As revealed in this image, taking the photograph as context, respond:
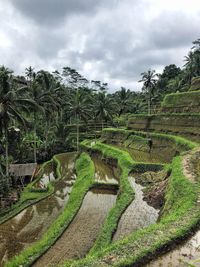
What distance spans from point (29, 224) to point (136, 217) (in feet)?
20.3

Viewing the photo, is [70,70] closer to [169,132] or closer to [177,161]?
[169,132]

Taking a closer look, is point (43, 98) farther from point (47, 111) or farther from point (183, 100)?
point (183, 100)

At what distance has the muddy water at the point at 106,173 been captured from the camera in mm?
21281

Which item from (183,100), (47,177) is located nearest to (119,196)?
(47,177)

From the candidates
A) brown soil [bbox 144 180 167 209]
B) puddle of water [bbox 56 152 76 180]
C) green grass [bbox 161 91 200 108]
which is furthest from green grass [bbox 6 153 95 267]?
green grass [bbox 161 91 200 108]

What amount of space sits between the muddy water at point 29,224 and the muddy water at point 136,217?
4.33 m

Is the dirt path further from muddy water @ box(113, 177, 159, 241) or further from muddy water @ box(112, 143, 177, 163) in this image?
muddy water @ box(112, 143, 177, 163)

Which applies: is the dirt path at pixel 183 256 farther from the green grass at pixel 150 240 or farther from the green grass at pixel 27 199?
the green grass at pixel 27 199

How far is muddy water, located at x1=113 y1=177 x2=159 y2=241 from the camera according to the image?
11625 mm

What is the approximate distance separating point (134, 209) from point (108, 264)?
23.9 feet

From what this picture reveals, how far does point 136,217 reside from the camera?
12.8 meters

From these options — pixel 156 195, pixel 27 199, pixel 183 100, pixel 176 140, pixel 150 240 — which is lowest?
pixel 27 199

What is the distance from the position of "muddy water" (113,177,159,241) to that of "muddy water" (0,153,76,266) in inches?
171

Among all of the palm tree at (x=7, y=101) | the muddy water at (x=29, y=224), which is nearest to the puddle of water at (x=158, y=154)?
the muddy water at (x=29, y=224)
